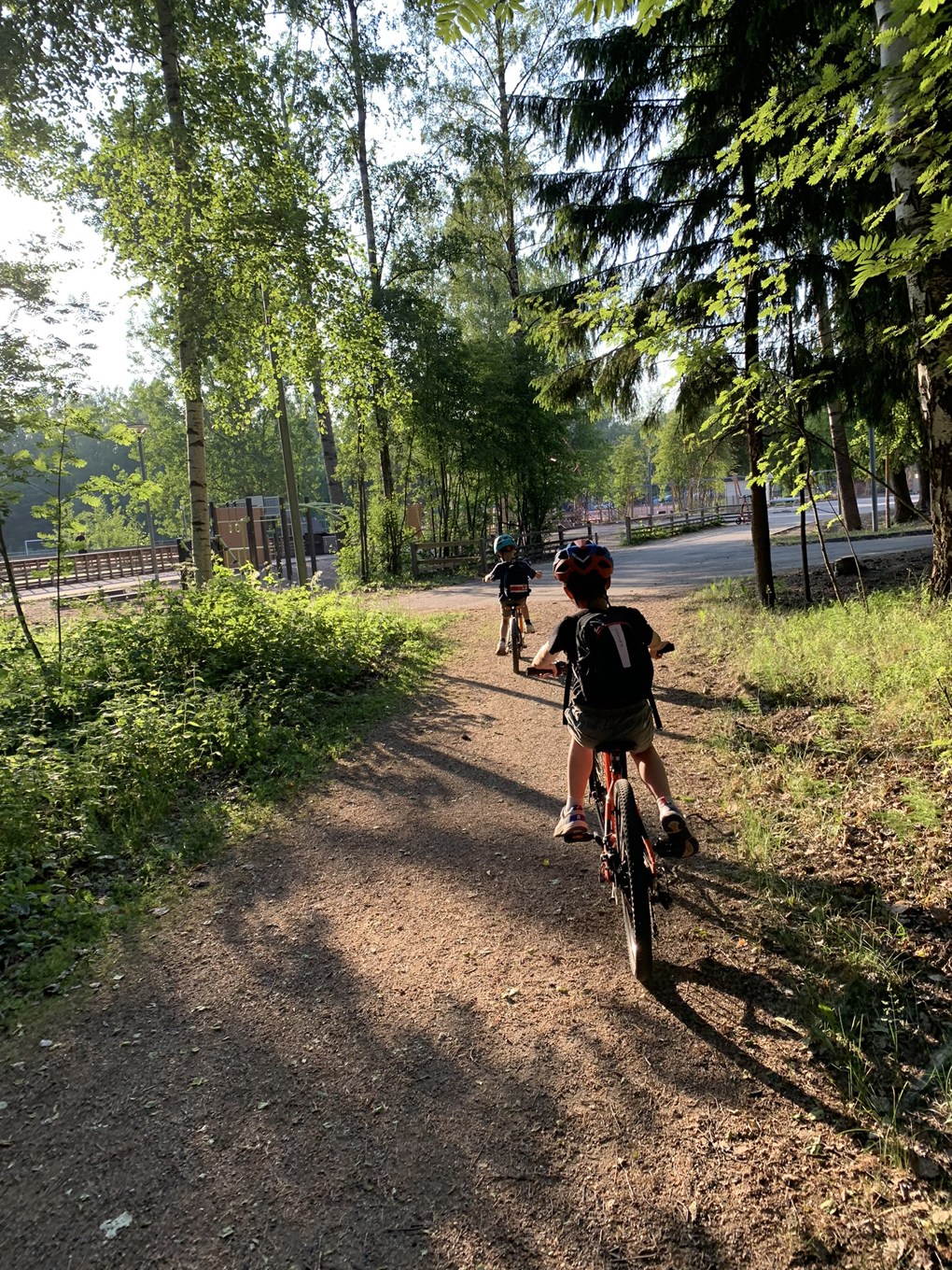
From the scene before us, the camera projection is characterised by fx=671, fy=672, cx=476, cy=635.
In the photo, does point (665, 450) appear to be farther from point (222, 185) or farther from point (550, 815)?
point (550, 815)

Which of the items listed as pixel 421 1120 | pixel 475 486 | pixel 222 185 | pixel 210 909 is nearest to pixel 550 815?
pixel 210 909

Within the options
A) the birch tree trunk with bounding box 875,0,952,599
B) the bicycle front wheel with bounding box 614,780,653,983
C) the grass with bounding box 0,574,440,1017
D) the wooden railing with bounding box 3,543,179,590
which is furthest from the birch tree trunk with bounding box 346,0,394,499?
the bicycle front wheel with bounding box 614,780,653,983

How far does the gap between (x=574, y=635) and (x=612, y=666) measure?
28 cm

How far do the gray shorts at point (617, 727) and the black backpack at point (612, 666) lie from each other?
3 cm

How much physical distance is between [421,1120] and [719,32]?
10996mm

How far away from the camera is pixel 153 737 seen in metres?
5.90

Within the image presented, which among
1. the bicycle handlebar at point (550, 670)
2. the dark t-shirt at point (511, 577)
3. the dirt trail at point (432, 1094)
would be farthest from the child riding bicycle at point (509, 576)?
the bicycle handlebar at point (550, 670)

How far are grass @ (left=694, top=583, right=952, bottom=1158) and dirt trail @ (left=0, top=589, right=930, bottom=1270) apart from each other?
7.2 inches

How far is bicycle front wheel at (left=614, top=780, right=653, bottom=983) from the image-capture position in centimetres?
290

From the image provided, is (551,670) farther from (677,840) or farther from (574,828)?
(677,840)

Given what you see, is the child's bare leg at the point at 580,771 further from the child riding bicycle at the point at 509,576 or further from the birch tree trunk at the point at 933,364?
the child riding bicycle at the point at 509,576

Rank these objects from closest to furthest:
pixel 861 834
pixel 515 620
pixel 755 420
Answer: pixel 861 834, pixel 755 420, pixel 515 620

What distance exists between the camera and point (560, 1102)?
240 centimetres

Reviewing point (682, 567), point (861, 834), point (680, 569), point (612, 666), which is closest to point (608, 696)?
point (612, 666)
